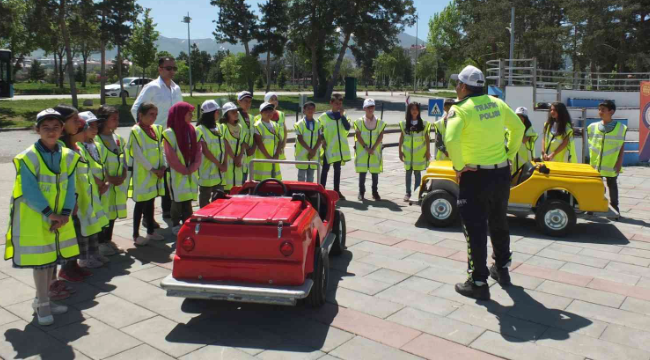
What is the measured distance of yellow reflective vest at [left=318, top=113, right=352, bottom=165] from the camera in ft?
32.5

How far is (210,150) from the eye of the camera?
7449 millimetres

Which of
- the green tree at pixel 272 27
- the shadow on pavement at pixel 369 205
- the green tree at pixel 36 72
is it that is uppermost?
the green tree at pixel 272 27

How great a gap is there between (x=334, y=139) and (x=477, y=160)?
4833 mm

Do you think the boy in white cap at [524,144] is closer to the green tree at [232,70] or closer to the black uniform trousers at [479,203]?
the black uniform trousers at [479,203]

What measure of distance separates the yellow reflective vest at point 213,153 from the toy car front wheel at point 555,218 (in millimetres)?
4403

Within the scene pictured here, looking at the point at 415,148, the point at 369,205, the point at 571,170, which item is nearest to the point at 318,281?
the point at 571,170

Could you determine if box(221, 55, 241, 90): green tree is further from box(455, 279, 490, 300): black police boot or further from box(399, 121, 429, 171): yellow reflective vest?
box(455, 279, 490, 300): black police boot

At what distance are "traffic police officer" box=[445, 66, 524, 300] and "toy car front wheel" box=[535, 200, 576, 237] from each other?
2580mm

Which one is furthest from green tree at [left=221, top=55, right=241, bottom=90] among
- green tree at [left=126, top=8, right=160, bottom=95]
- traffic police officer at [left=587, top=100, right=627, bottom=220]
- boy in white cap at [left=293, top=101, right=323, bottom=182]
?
traffic police officer at [left=587, top=100, right=627, bottom=220]

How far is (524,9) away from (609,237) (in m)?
34.5

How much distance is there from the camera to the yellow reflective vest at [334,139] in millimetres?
9914

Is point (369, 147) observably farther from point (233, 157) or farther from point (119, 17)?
point (119, 17)

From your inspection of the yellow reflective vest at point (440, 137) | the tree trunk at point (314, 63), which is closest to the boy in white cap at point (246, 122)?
the yellow reflective vest at point (440, 137)

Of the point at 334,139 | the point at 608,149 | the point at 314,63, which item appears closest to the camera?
the point at 608,149
